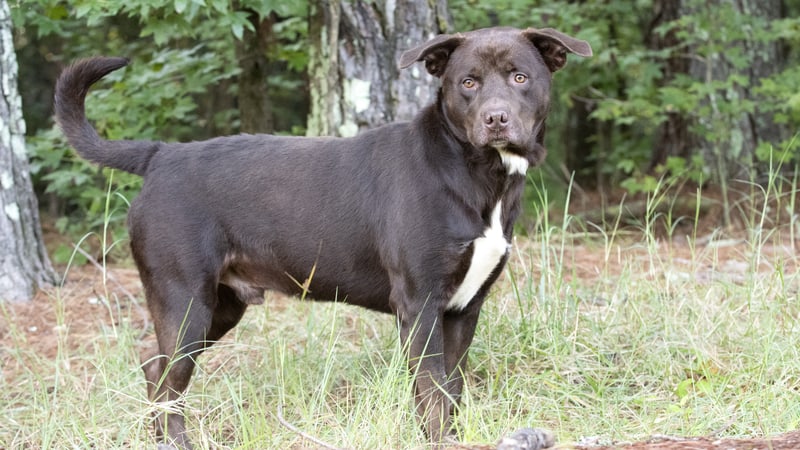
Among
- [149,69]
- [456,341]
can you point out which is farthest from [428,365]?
[149,69]

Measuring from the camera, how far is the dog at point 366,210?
371 centimetres

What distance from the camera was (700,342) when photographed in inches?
174

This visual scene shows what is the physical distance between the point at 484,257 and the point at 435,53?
2.87ft

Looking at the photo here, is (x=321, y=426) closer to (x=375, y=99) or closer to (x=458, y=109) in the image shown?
(x=458, y=109)

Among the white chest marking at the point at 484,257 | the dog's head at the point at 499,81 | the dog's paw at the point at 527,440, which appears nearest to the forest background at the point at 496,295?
the dog's paw at the point at 527,440

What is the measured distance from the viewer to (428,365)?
12.3ft

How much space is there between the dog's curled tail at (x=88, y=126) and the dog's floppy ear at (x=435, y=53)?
1266 mm

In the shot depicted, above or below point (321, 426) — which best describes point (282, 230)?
above

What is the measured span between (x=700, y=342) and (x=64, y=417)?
285 centimetres

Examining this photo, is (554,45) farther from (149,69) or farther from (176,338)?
(149,69)

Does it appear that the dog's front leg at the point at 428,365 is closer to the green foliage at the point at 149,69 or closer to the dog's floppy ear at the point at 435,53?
the dog's floppy ear at the point at 435,53

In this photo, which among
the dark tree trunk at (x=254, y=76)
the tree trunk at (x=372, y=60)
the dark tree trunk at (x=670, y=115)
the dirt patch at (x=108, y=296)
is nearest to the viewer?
the dirt patch at (x=108, y=296)

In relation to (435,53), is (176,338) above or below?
below

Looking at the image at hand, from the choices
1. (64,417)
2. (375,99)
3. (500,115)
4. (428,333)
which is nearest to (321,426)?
(428,333)
